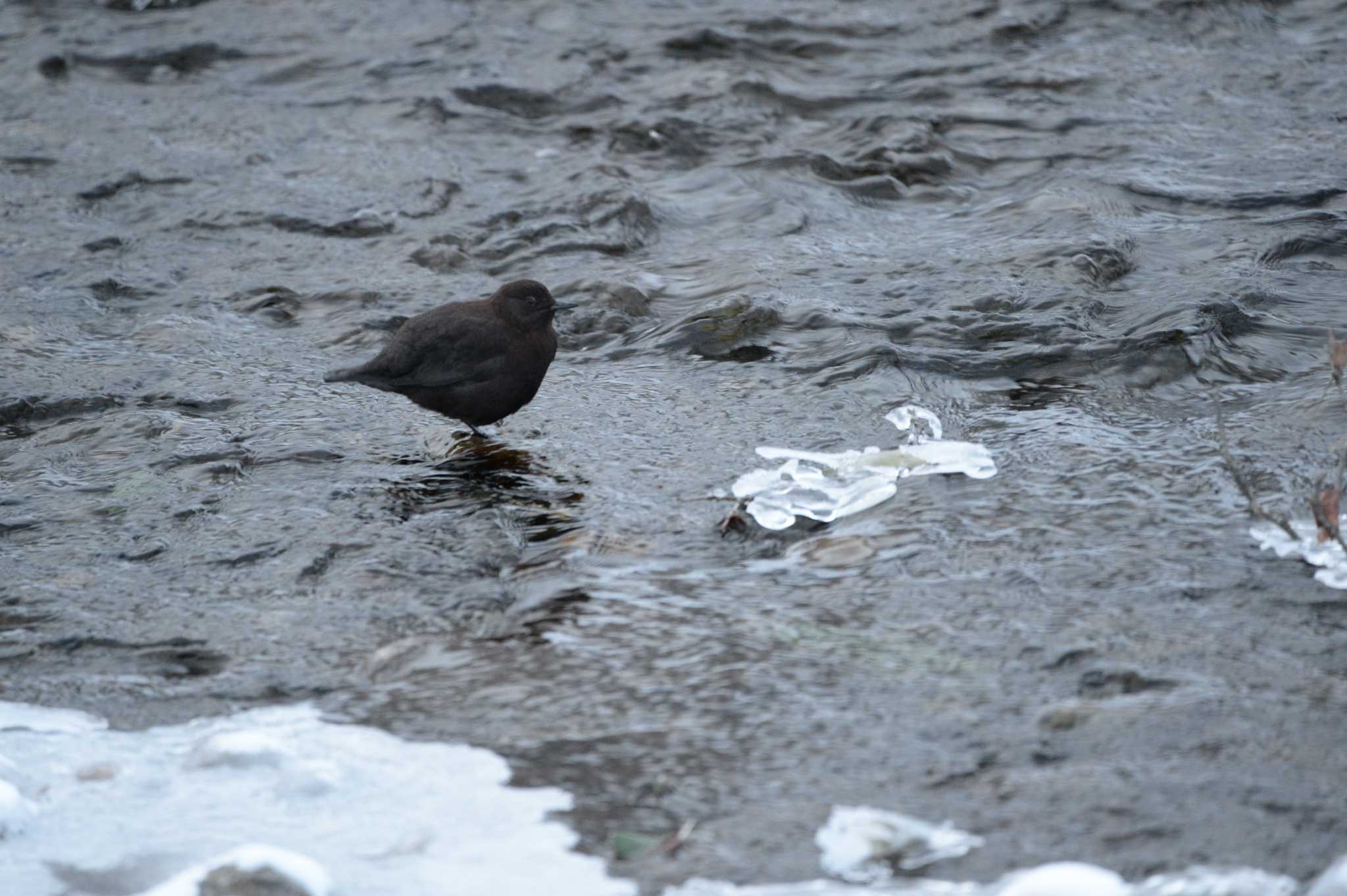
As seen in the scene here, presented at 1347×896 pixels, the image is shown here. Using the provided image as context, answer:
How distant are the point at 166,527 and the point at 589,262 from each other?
9.00 ft

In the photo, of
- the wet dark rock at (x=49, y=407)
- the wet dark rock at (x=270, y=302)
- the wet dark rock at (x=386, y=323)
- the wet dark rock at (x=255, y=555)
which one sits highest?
the wet dark rock at (x=255, y=555)

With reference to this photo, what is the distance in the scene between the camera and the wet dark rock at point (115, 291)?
647cm

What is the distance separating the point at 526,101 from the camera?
8.58m

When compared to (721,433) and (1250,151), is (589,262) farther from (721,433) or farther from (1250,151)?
(1250,151)

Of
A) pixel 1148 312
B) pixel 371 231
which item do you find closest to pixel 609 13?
pixel 371 231

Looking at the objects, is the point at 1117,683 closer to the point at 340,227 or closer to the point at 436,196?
the point at 340,227

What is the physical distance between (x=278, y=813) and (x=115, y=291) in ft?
14.0

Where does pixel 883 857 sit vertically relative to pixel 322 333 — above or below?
above

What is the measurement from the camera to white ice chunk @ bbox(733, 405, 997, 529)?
4.07 metres

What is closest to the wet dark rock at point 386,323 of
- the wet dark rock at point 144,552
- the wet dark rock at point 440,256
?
the wet dark rock at point 440,256

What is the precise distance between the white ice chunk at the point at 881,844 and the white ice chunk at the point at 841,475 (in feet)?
4.68

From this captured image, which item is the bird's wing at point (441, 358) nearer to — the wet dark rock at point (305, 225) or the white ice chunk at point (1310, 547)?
the wet dark rock at point (305, 225)

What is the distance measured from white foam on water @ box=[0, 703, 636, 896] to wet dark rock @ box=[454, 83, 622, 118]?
576 cm

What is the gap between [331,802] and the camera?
9.41 feet
